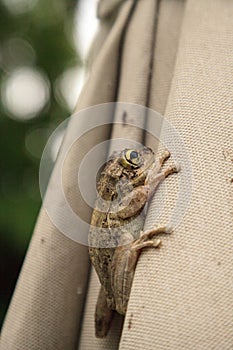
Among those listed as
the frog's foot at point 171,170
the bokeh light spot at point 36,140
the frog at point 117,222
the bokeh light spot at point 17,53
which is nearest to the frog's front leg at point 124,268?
the frog at point 117,222

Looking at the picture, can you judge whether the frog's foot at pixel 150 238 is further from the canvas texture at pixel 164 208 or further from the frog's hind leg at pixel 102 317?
the frog's hind leg at pixel 102 317

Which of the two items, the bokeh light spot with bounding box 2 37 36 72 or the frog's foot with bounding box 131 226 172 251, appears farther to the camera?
the bokeh light spot with bounding box 2 37 36 72

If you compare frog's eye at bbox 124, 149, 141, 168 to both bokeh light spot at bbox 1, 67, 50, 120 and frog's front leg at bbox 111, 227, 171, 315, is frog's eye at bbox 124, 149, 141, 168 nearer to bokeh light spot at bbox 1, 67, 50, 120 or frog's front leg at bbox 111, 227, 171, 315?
frog's front leg at bbox 111, 227, 171, 315

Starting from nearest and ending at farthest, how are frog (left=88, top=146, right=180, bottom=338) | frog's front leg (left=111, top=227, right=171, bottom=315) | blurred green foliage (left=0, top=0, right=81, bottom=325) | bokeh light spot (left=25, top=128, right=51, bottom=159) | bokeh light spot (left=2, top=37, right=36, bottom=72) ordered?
frog's front leg (left=111, top=227, right=171, bottom=315) < frog (left=88, top=146, right=180, bottom=338) < blurred green foliage (left=0, top=0, right=81, bottom=325) < bokeh light spot (left=25, top=128, right=51, bottom=159) < bokeh light spot (left=2, top=37, right=36, bottom=72)

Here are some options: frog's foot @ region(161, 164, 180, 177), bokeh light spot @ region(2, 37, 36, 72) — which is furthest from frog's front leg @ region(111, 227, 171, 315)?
bokeh light spot @ region(2, 37, 36, 72)

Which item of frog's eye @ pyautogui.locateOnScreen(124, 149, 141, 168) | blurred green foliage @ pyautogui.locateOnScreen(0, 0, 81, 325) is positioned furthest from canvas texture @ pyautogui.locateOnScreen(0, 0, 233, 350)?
blurred green foliage @ pyautogui.locateOnScreen(0, 0, 81, 325)

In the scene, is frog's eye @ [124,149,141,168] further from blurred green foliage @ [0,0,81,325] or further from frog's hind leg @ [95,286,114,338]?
blurred green foliage @ [0,0,81,325]

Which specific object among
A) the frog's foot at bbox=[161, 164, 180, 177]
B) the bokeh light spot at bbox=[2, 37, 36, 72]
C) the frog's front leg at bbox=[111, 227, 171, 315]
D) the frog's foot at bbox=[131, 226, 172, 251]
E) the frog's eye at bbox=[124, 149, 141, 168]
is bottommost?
the frog's front leg at bbox=[111, 227, 171, 315]

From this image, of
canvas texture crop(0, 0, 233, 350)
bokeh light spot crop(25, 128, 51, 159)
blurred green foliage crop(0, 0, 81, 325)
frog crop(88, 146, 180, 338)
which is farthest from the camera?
bokeh light spot crop(25, 128, 51, 159)

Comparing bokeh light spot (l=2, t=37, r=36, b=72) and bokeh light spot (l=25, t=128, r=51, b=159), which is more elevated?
bokeh light spot (l=2, t=37, r=36, b=72)

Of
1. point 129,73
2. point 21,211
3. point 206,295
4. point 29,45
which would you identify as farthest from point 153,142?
point 29,45
